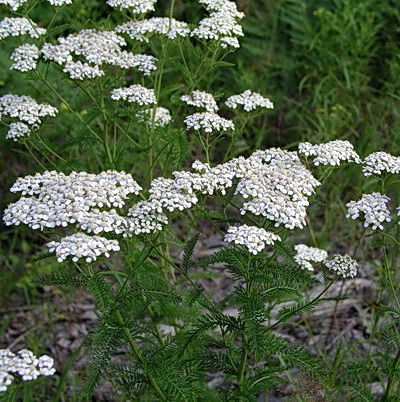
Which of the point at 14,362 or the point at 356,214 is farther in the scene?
the point at 356,214

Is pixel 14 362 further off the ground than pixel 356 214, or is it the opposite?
pixel 356 214

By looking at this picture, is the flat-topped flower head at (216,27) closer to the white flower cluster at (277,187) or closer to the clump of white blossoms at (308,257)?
the white flower cluster at (277,187)

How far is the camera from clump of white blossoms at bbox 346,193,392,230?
273 centimetres

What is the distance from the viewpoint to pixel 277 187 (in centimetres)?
272

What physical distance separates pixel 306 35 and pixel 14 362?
200 inches

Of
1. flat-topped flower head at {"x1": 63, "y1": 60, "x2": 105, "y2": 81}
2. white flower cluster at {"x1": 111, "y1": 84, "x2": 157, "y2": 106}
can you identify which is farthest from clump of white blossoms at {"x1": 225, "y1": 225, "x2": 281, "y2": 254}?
flat-topped flower head at {"x1": 63, "y1": 60, "x2": 105, "y2": 81}

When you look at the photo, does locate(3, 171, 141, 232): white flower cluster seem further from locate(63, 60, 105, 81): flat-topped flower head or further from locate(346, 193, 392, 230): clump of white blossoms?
locate(346, 193, 392, 230): clump of white blossoms

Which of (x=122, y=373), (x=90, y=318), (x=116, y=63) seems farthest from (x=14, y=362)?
(x=90, y=318)

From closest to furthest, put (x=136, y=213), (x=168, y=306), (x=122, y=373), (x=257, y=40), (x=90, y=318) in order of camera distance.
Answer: (x=136, y=213), (x=122, y=373), (x=168, y=306), (x=90, y=318), (x=257, y=40)

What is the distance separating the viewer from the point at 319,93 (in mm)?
6188

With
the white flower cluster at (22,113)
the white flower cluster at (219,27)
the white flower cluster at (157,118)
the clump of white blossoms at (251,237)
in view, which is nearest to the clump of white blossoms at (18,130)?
the white flower cluster at (22,113)

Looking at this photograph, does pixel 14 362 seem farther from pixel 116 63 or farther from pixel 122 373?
pixel 116 63

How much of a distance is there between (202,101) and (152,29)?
61 cm

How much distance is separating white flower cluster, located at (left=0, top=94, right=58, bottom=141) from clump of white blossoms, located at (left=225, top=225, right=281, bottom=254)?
55.0 inches
